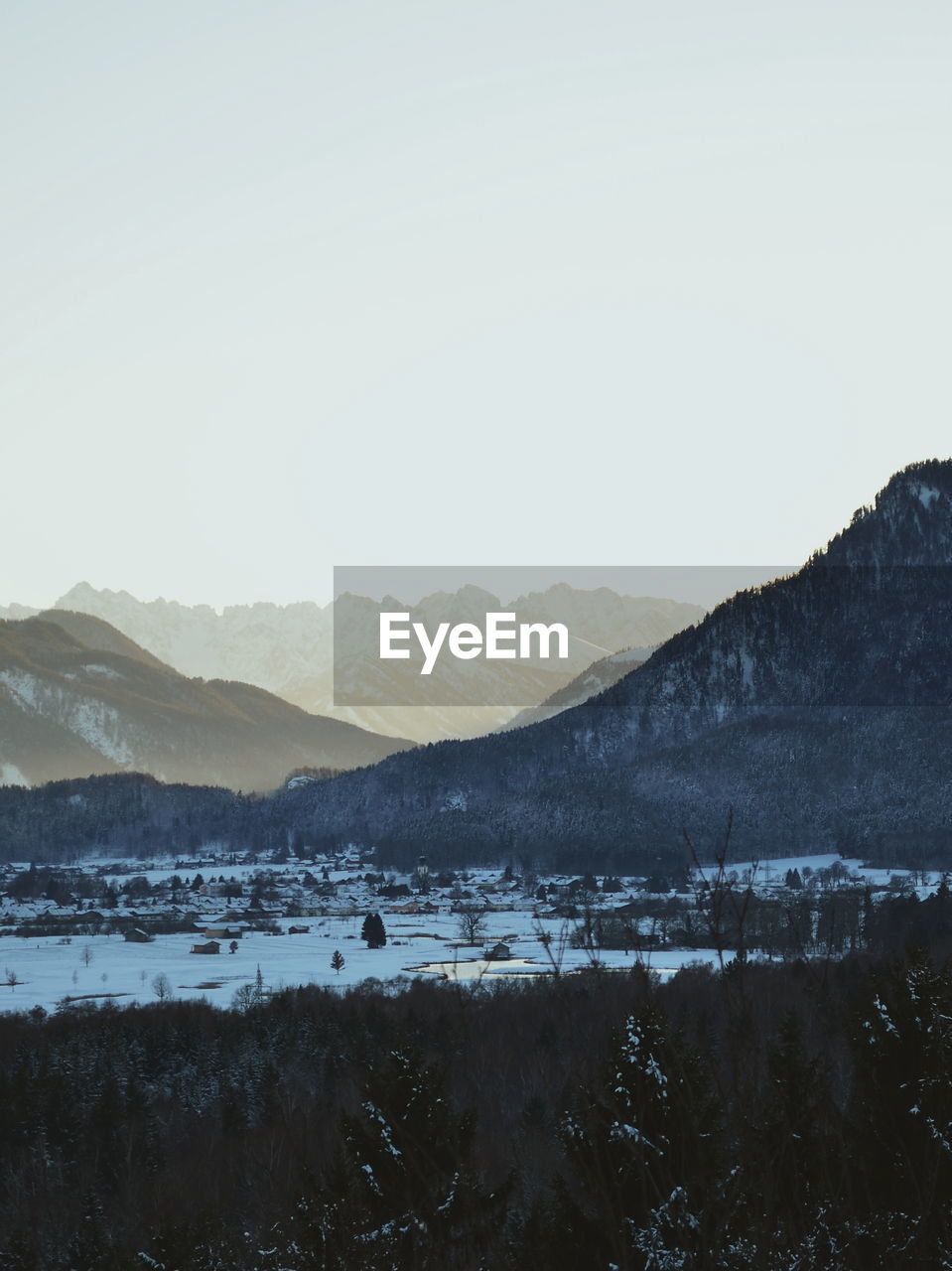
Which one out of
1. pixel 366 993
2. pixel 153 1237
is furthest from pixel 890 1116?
pixel 366 993

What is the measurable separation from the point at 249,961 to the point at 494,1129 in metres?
73.4

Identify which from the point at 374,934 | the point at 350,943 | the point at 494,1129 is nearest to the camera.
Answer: the point at 494,1129

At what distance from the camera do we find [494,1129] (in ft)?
217

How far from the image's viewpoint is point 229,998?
104 meters

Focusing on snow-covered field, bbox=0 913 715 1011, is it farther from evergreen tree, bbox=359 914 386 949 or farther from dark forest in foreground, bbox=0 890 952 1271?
dark forest in foreground, bbox=0 890 952 1271

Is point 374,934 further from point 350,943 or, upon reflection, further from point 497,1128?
point 497,1128

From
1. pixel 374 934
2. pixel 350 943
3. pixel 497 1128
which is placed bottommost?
pixel 497 1128

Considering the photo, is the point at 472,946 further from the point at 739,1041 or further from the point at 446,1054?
the point at 739,1041

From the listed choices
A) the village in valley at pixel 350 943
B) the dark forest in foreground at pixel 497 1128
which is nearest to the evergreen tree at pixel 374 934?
the village in valley at pixel 350 943

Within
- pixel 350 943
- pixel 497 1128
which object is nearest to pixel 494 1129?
pixel 497 1128

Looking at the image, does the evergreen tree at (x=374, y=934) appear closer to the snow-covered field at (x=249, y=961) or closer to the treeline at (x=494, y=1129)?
the snow-covered field at (x=249, y=961)

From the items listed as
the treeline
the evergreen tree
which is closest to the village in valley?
the evergreen tree

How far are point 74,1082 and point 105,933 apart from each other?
100m

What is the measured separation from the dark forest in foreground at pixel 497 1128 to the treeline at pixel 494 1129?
5.0 inches
